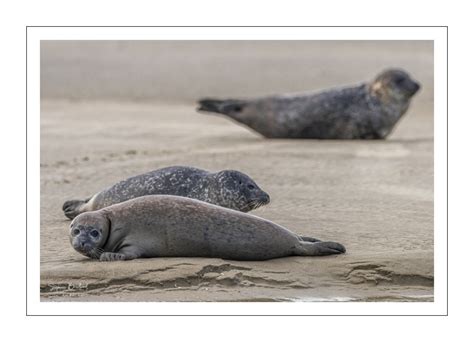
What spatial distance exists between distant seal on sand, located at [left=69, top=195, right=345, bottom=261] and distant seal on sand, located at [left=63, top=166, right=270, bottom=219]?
565mm

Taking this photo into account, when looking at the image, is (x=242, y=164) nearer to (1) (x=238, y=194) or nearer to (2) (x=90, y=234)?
(1) (x=238, y=194)

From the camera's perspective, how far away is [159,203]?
6648mm

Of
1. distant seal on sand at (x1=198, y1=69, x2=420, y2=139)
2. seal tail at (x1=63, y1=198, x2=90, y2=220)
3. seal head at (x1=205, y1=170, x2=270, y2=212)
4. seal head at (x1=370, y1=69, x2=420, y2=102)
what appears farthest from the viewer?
seal head at (x1=370, y1=69, x2=420, y2=102)

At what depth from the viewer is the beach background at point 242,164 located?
6.21 m

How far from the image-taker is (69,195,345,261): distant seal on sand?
6.50 m

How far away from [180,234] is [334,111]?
6107 millimetres

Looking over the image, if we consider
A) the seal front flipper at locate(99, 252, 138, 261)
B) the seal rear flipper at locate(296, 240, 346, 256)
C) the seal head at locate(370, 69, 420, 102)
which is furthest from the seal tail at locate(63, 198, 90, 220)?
the seal head at locate(370, 69, 420, 102)

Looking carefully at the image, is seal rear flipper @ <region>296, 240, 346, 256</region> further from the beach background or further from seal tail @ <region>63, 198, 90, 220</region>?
seal tail @ <region>63, 198, 90, 220</region>

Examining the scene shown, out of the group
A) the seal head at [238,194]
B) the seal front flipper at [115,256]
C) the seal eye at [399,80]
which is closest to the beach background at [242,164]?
the seal front flipper at [115,256]

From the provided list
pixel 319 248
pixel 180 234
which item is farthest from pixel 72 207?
pixel 319 248

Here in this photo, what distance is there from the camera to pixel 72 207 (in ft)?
25.9

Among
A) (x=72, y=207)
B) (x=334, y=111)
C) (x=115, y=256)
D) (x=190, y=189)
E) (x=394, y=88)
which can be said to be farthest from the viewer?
(x=394, y=88)
